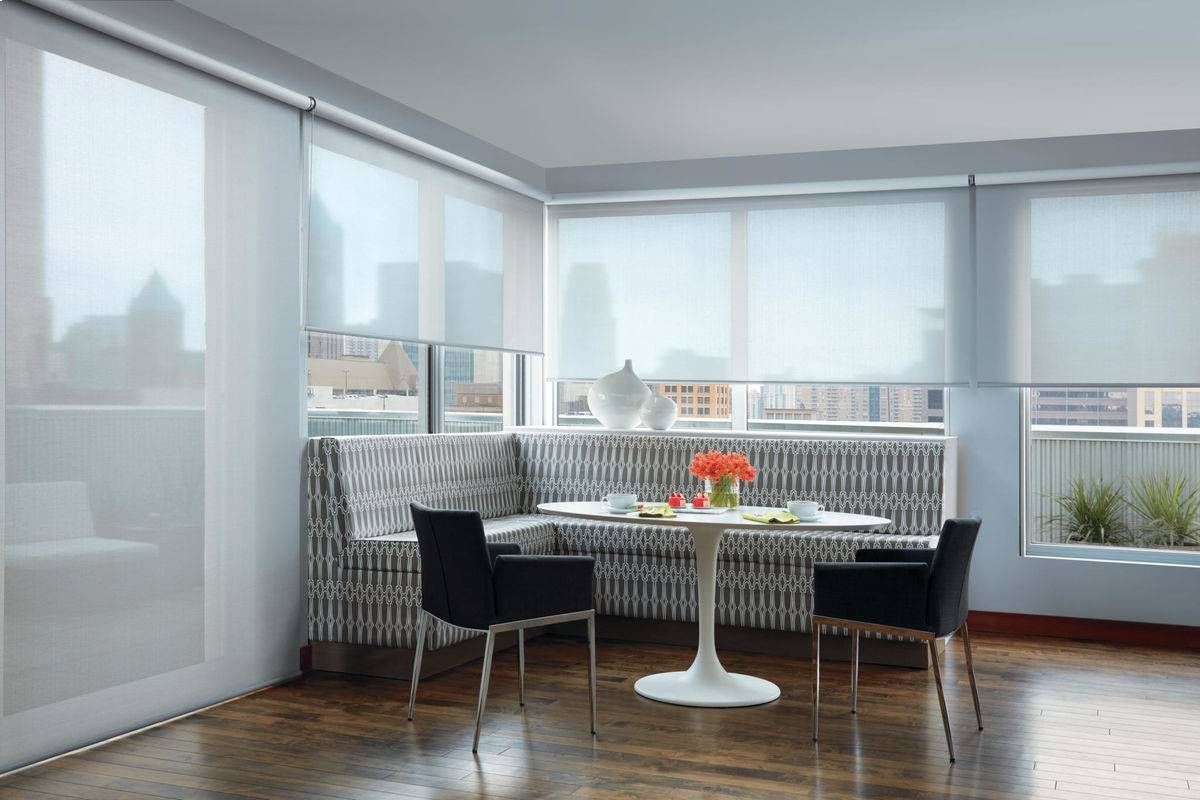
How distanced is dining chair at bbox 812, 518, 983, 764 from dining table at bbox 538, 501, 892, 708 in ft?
0.94

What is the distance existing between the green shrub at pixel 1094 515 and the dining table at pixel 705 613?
2.15 meters

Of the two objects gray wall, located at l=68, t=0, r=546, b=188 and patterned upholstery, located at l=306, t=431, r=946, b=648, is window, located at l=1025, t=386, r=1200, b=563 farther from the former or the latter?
gray wall, located at l=68, t=0, r=546, b=188

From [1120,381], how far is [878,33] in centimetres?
276

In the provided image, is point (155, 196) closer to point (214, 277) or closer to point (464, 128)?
point (214, 277)

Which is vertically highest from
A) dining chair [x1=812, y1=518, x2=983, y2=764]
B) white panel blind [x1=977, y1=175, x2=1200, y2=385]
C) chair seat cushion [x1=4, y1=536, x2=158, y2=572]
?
white panel blind [x1=977, y1=175, x2=1200, y2=385]

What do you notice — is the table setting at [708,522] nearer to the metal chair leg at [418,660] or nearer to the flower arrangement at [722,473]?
the flower arrangement at [722,473]

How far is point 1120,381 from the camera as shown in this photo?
18.5 ft

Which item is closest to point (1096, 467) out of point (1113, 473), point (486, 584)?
point (1113, 473)

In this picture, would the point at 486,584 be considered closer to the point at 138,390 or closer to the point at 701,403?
the point at 138,390

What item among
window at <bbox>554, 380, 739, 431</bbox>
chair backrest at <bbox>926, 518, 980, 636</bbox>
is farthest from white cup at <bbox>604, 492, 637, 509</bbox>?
window at <bbox>554, 380, 739, 431</bbox>

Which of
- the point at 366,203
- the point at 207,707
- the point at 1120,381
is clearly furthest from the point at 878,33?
the point at 207,707

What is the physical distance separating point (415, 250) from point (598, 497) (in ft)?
5.45

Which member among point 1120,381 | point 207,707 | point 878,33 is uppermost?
point 878,33

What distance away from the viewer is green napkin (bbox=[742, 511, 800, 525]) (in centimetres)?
398
